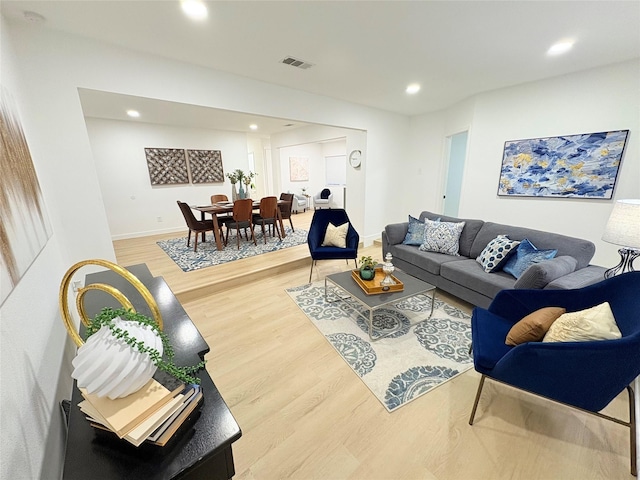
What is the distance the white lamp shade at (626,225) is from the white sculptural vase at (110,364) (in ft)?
9.17

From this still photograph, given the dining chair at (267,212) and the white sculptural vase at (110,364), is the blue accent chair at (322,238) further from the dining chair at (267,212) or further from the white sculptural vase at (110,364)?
the white sculptural vase at (110,364)

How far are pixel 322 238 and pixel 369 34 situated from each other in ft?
7.39

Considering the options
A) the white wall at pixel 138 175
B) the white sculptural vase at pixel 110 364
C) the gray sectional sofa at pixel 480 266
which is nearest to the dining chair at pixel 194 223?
the white wall at pixel 138 175

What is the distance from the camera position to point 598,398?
1169mm

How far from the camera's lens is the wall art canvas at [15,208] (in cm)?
92

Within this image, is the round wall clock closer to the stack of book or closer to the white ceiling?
the white ceiling

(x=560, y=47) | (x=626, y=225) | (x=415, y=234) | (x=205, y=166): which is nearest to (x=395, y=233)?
(x=415, y=234)

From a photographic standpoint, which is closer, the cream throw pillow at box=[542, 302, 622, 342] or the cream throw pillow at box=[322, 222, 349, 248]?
the cream throw pillow at box=[542, 302, 622, 342]

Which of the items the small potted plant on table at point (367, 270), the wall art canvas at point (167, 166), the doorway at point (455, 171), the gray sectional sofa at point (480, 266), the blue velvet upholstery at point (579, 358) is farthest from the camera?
the wall art canvas at point (167, 166)

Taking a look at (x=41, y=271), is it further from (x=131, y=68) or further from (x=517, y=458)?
(x=517, y=458)

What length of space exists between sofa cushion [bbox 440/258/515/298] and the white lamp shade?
2.41 ft

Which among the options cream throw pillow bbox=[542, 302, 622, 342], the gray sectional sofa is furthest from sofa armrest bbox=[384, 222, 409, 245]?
cream throw pillow bbox=[542, 302, 622, 342]

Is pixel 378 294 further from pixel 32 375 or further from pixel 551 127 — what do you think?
pixel 551 127

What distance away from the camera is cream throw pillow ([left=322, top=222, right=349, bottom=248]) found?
11.0 feet
